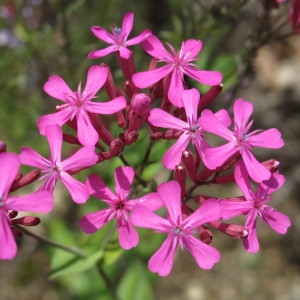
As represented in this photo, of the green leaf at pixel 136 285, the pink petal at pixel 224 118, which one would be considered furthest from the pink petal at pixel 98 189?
the green leaf at pixel 136 285

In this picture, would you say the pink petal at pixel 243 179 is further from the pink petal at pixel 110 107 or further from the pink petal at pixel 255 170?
the pink petal at pixel 110 107

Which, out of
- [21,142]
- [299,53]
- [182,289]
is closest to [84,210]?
[21,142]

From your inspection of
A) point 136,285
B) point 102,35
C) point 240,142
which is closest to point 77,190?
point 240,142

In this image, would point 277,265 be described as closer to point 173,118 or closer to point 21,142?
point 21,142

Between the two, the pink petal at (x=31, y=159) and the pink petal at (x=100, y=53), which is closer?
the pink petal at (x=31, y=159)

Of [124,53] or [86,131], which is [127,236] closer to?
[86,131]
